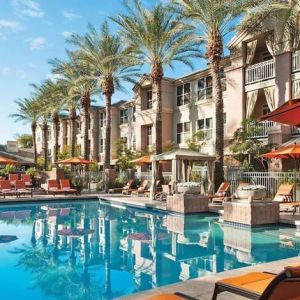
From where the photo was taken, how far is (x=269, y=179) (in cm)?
1927

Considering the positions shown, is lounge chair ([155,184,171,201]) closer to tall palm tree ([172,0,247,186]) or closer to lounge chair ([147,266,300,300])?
tall palm tree ([172,0,247,186])

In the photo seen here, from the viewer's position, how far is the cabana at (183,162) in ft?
66.3

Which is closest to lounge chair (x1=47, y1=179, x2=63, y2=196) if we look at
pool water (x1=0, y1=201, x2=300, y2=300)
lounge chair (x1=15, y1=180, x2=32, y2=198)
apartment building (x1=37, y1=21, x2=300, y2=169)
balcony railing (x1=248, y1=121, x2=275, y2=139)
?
lounge chair (x1=15, y1=180, x2=32, y2=198)

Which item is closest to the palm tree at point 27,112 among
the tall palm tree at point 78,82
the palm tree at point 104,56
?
the tall palm tree at point 78,82

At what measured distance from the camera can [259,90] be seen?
85.6 ft

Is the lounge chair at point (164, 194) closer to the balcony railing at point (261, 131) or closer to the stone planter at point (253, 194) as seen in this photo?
the balcony railing at point (261, 131)

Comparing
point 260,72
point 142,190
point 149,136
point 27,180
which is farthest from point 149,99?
point 27,180

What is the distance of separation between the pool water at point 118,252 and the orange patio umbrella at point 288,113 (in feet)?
12.6

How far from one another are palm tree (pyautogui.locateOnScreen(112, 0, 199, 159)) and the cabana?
188 inches

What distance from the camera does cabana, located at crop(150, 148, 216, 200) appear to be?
66.3 ft

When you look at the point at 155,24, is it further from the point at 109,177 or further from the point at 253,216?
the point at 253,216

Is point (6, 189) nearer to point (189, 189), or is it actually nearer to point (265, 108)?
point (189, 189)

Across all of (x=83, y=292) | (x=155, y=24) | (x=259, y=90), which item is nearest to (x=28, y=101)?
(x=155, y=24)

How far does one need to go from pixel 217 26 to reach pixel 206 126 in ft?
37.0
